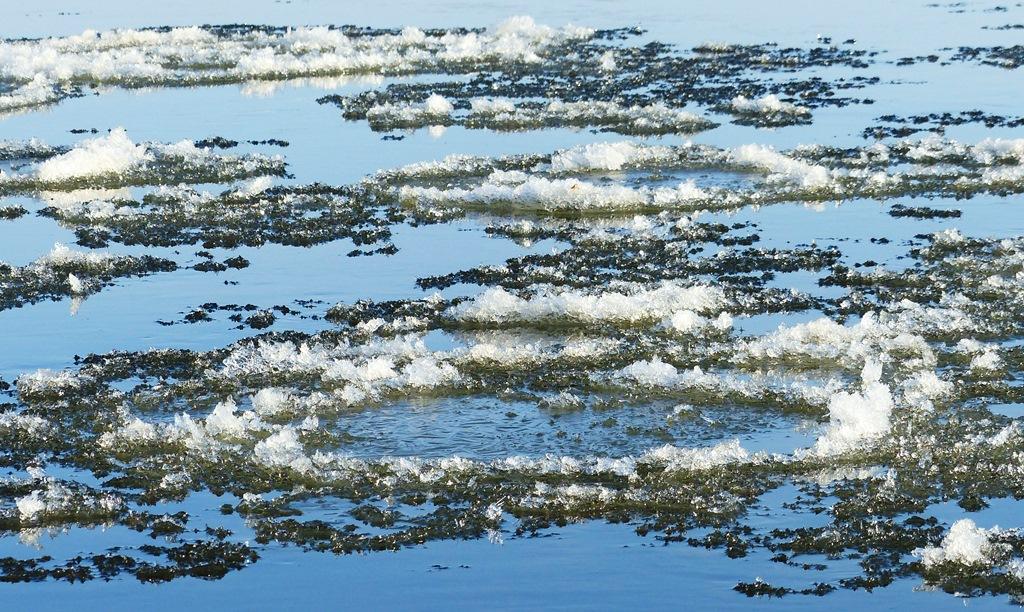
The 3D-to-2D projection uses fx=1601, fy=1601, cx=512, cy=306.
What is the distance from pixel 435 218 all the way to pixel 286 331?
15.6ft

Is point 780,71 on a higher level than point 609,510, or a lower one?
higher

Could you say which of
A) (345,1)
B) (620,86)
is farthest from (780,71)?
(345,1)

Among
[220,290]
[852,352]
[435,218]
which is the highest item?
[435,218]

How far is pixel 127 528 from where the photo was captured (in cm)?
1027

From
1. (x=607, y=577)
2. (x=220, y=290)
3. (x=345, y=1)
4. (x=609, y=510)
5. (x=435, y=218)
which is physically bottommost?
(x=607, y=577)

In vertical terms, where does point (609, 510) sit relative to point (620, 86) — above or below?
below

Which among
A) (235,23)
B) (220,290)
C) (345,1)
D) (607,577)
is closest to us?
(607,577)

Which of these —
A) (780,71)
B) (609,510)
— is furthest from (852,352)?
(780,71)

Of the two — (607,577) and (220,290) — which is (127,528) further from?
(220,290)

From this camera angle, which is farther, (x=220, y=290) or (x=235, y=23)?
(x=235, y=23)

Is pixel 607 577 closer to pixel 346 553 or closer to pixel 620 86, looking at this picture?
pixel 346 553

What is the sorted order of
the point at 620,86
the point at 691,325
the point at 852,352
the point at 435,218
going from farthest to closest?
the point at 620,86 < the point at 435,218 < the point at 691,325 < the point at 852,352

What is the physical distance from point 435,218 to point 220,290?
358cm

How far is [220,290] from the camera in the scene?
16047mm
